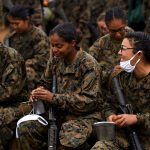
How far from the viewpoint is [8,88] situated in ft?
17.5

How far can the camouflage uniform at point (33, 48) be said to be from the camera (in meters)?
7.16

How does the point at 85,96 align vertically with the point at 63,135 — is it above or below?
Result: above

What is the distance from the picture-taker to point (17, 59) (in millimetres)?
5426

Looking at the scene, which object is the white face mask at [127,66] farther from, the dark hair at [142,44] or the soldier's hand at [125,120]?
the soldier's hand at [125,120]

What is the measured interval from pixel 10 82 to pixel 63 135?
976mm

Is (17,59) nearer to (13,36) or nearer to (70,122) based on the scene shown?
(70,122)

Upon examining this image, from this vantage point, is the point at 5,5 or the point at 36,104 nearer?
the point at 36,104

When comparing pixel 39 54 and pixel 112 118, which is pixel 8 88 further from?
pixel 39 54

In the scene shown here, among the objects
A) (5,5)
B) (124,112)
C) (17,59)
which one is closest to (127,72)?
(124,112)

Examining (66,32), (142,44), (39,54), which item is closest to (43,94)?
(66,32)

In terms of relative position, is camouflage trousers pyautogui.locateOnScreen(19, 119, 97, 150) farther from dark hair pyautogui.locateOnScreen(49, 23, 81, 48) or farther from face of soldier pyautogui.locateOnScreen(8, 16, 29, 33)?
face of soldier pyautogui.locateOnScreen(8, 16, 29, 33)

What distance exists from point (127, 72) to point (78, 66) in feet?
1.56

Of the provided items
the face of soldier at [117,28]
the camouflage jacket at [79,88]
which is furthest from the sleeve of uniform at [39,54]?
the camouflage jacket at [79,88]

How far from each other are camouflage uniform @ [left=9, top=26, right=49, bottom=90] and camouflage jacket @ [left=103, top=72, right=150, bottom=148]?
249 centimetres
